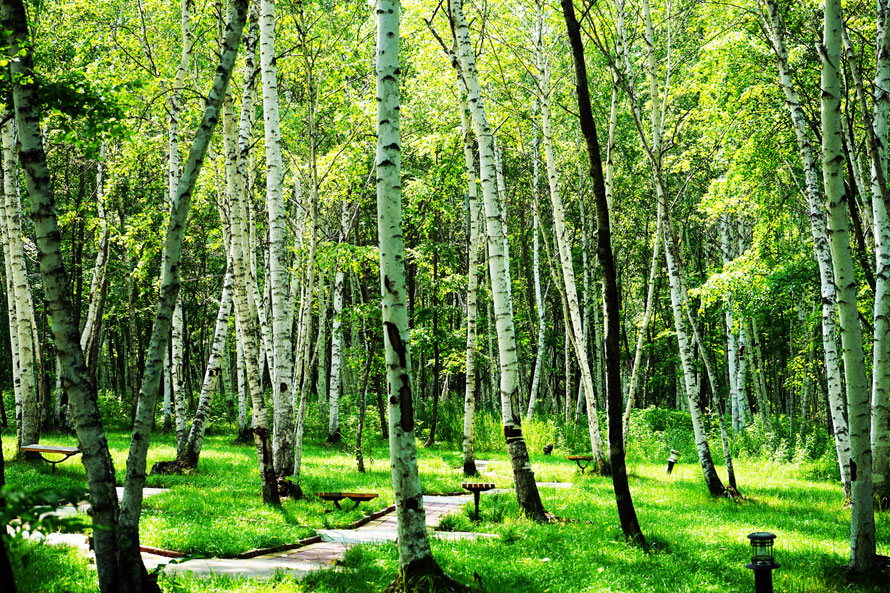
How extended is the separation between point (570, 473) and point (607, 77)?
12721 millimetres

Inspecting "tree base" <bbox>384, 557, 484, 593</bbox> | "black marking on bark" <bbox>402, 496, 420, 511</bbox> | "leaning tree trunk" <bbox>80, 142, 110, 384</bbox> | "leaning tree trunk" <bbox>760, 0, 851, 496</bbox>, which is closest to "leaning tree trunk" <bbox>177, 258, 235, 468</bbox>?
"leaning tree trunk" <bbox>80, 142, 110, 384</bbox>

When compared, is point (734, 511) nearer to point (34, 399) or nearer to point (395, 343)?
point (395, 343)

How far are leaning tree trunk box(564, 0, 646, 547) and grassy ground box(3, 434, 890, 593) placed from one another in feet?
1.37

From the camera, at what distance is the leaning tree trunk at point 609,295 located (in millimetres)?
7238

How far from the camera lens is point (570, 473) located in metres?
14.4

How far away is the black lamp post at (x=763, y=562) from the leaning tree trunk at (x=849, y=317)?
1.14 m

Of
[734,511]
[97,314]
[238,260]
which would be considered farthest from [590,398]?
[97,314]

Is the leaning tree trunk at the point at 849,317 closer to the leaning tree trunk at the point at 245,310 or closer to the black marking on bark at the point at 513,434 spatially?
the black marking on bark at the point at 513,434

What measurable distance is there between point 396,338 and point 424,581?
1.81 meters

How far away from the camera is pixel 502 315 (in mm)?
8781

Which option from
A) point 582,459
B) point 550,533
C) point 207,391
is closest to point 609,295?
point 550,533

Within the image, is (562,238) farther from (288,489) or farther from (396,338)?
(396,338)

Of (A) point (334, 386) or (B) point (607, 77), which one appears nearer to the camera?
(A) point (334, 386)

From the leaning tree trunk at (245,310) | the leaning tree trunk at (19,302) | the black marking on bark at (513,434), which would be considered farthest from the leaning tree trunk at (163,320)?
the leaning tree trunk at (19,302)
